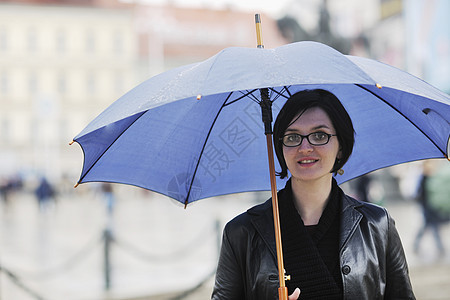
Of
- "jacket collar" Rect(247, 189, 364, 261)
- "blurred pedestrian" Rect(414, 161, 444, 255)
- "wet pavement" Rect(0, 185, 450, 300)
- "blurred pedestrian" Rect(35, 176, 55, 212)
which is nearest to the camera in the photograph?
"jacket collar" Rect(247, 189, 364, 261)

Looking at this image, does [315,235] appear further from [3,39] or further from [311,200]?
[3,39]

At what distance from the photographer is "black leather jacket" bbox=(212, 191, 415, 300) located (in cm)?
195

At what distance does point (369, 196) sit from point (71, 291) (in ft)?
21.3

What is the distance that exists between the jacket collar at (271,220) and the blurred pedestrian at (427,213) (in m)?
7.46

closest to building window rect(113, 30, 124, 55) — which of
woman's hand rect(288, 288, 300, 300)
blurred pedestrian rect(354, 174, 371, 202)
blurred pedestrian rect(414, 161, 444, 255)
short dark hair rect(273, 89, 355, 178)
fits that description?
blurred pedestrian rect(354, 174, 371, 202)

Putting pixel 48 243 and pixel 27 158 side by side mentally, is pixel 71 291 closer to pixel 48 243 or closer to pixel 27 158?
pixel 48 243

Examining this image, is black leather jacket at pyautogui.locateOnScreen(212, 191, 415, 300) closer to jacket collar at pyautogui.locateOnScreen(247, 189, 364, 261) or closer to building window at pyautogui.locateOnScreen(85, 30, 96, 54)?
jacket collar at pyautogui.locateOnScreen(247, 189, 364, 261)

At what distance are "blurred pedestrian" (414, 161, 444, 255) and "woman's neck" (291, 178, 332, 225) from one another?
7.47 m

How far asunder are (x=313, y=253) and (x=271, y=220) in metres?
0.20

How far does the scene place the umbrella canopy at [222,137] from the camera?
232 centimetres

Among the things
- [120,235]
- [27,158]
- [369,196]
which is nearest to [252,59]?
[369,196]

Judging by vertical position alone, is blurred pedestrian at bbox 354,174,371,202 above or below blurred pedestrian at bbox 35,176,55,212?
below

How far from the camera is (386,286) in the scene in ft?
6.64

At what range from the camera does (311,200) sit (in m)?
2.09
